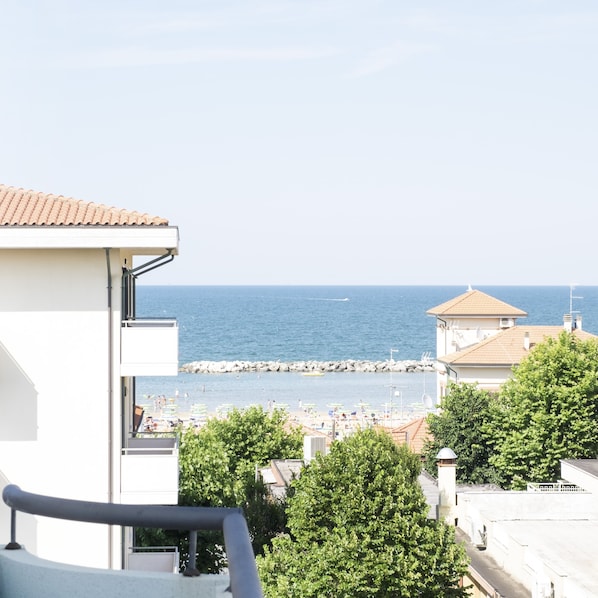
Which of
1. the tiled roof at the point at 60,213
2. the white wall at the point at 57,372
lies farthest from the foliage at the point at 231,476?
the tiled roof at the point at 60,213

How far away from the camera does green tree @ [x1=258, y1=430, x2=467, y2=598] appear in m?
21.3

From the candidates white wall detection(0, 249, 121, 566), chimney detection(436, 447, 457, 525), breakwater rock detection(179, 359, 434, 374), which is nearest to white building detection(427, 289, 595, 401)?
chimney detection(436, 447, 457, 525)

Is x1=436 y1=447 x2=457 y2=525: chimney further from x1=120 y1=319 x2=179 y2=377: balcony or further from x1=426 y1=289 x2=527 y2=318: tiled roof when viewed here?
x1=426 y1=289 x2=527 y2=318: tiled roof

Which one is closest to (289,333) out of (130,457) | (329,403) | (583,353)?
(329,403)

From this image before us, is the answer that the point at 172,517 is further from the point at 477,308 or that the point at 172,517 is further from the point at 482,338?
the point at 477,308

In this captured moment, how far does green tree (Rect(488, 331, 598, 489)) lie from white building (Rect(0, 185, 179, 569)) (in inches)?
1131

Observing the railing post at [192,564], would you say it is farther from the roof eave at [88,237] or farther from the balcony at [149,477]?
the balcony at [149,477]

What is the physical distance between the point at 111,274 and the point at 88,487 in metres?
3.01

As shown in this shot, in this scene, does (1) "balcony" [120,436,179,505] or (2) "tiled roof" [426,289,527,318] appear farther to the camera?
(2) "tiled roof" [426,289,527,318]

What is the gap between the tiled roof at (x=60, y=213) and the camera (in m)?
14.6

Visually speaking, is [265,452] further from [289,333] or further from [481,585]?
[289,333]

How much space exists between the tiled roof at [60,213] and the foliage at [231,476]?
14.8 feet

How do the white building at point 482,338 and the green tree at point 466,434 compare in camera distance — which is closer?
the green tree at point 466,434

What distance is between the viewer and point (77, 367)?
48.9 feet
